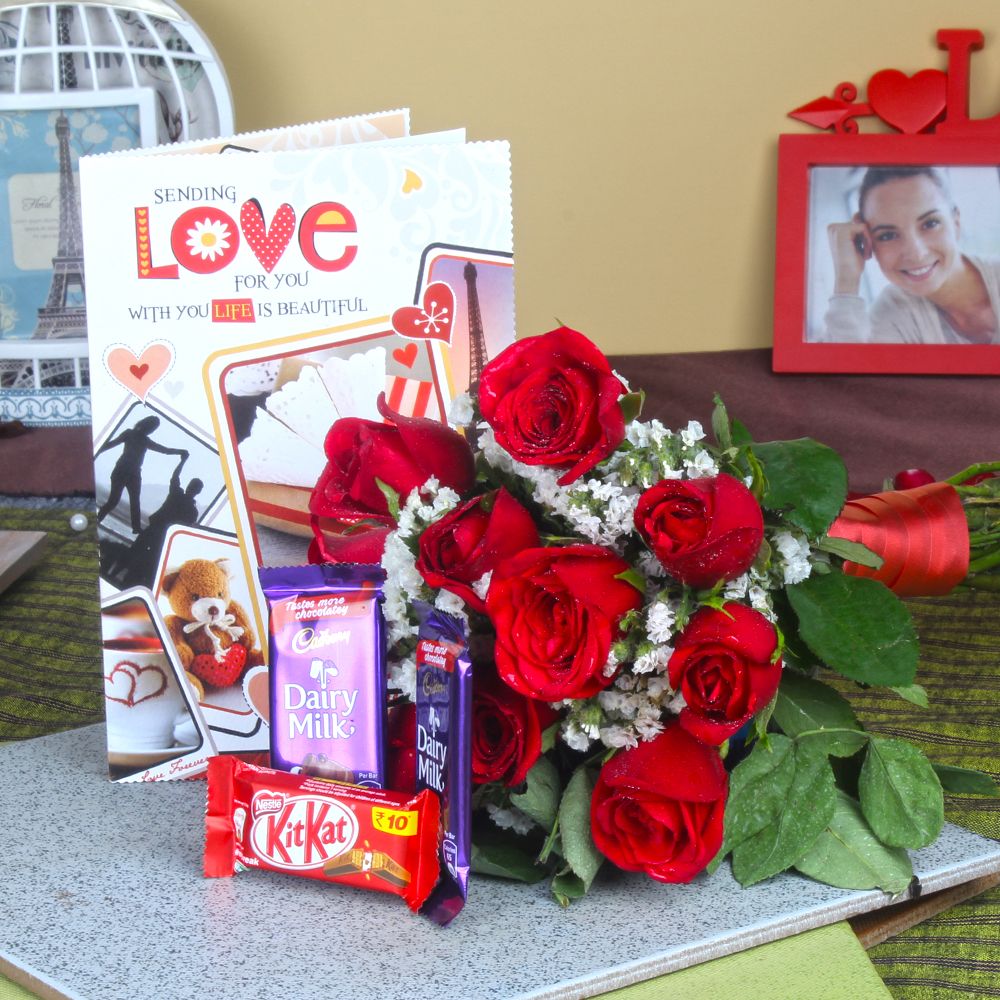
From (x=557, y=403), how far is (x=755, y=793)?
0.21 m

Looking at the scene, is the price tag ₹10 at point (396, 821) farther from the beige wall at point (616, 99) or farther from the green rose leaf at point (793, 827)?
the beige wall at point (616, 99)

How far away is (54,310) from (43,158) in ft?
0.78

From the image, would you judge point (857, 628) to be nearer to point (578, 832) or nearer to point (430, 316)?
point (578, 832)

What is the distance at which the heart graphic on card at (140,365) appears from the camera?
0.71m

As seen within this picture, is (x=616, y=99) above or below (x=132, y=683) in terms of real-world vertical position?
above

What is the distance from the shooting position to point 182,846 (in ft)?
2.08

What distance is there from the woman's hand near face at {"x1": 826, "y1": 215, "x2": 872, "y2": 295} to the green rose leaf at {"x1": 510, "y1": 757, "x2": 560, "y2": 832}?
1405 millimetres

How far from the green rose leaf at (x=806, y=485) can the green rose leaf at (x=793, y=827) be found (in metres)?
0.12

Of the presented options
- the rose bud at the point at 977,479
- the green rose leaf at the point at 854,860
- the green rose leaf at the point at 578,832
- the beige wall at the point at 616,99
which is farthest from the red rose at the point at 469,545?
the beige wall at the point at 616,99

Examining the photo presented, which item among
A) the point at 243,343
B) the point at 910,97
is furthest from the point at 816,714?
the point at 910,97

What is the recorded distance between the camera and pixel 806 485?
1.90 ft

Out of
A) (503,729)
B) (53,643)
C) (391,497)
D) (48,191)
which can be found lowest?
(53,643)

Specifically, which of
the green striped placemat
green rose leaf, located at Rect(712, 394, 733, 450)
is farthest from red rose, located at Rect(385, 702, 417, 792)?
the green striped placemat

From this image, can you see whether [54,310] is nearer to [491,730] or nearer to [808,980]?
[491,730]
